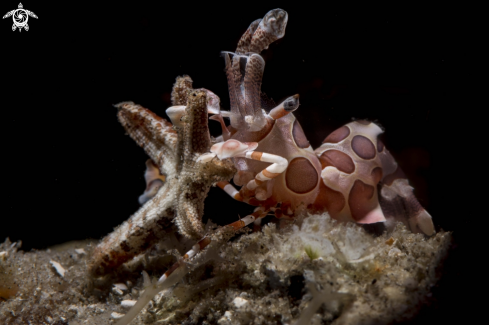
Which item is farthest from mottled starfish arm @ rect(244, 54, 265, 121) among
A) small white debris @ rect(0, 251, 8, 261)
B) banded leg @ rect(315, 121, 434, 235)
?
small white debris @ rect(0, 251, 8, 261)

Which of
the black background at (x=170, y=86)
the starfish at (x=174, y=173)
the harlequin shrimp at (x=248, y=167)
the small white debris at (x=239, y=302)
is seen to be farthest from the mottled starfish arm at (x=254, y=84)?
the small white debris at (x=239, y=302)

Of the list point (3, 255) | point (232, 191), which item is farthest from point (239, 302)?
point (3, 255)

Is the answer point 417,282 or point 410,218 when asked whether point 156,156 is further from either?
point 410,218

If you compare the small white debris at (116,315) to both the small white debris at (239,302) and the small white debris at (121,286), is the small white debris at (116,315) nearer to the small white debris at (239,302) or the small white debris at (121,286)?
the small white debris at (121,286)

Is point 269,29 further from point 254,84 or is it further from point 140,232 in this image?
point 140,232

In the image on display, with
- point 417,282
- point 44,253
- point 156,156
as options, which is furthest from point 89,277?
point 417,282

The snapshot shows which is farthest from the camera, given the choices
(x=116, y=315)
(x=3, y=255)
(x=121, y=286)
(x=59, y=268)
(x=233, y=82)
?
(x=59, y=268)
